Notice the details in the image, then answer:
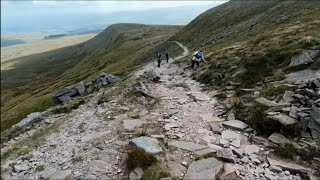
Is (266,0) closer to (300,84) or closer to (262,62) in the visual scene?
(262,62)

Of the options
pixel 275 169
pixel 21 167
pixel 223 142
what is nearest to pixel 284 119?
pixel 223 142

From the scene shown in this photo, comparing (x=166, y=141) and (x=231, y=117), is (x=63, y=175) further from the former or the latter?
(x=231, y=117)

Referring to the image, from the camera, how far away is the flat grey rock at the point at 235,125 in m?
18.3

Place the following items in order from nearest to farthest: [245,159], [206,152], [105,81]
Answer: [245,159], [206,152], [105,81]

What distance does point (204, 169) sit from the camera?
549 inches

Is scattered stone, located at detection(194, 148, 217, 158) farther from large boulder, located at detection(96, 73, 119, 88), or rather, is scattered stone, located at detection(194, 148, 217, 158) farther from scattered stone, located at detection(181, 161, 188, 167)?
large boulder, located at detection(96, 73, 119, 88)

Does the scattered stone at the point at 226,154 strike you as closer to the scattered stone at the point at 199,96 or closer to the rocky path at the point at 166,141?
the rocky path at the point at 166,141

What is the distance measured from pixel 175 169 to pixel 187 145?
8.42ft

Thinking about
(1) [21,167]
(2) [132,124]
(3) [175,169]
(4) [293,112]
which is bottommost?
(1) [21,167]

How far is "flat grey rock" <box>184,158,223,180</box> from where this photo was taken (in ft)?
44.2

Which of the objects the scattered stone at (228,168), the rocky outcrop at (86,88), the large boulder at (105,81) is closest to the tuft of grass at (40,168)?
the scattered stone at (228,168)

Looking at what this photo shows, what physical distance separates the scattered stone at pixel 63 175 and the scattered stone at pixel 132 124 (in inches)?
213

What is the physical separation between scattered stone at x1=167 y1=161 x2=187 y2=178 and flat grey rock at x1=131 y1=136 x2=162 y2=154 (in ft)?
3.64

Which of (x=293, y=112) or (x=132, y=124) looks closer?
(x=293, y=112)
